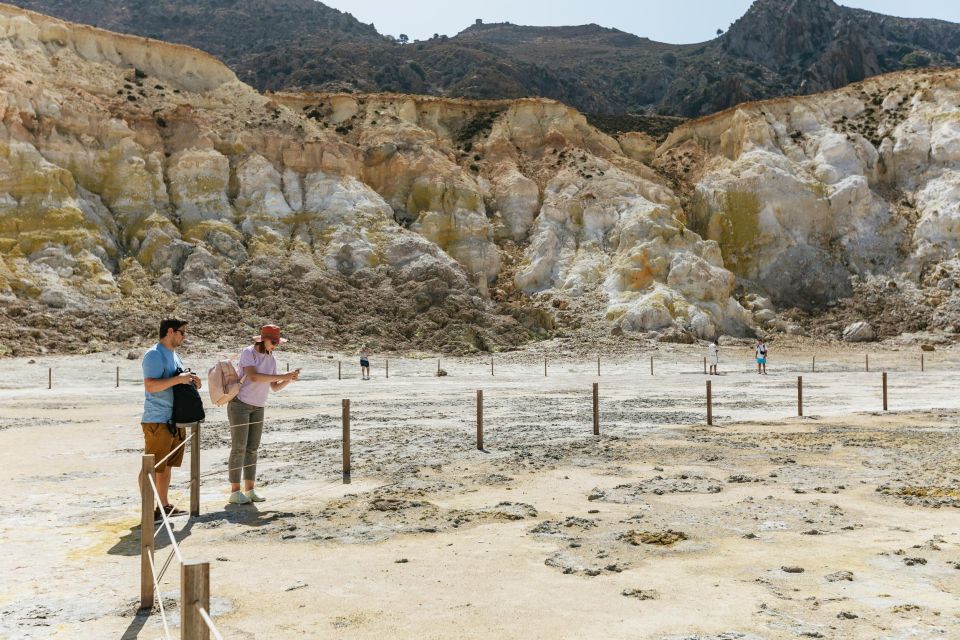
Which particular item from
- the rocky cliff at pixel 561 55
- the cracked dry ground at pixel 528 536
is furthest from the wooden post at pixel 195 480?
the rocky cliff at pixel 561 55

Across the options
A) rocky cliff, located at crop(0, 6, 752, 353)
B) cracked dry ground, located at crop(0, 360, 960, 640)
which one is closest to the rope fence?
rocky cliff, located at crop(0, 6, 752, 353)

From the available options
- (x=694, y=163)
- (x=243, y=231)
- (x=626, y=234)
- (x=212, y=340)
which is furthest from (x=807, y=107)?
(x=212, y=340)

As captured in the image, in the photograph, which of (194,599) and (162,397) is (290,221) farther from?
(194,599)

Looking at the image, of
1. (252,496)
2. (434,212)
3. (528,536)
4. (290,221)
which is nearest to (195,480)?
(252,496)

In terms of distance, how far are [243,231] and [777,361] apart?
3084 centimetres

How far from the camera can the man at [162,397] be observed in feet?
23.0

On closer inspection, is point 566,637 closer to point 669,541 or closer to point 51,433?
point 669,541

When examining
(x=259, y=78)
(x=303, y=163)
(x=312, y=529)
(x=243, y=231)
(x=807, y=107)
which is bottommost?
(x=312, y=529)

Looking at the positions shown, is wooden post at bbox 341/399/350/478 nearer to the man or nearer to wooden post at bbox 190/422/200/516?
wooden post at bbox 190/422/200/516

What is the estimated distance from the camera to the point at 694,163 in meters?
58.6

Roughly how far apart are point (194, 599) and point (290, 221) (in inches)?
1718

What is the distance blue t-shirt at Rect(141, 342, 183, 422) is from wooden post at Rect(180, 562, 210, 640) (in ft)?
14.1

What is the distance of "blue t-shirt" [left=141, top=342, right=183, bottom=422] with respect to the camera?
704cm

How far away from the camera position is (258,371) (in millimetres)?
8352
